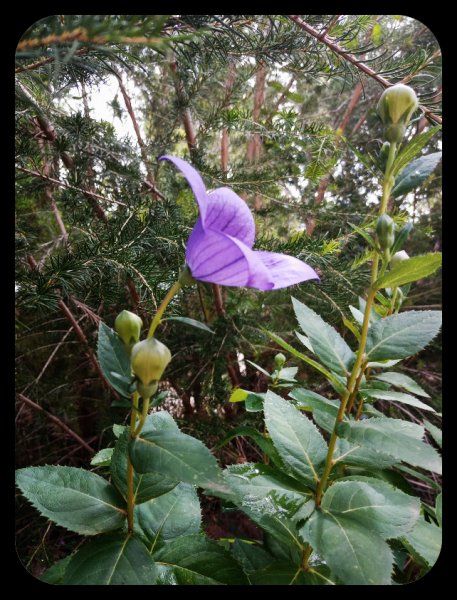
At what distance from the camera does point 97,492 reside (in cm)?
34

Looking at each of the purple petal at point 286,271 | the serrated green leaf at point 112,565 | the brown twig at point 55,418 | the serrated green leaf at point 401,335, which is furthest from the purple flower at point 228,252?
the brown twig at point 55,418

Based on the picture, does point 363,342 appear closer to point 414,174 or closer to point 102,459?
point 414,174

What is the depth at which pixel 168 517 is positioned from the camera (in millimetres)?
376

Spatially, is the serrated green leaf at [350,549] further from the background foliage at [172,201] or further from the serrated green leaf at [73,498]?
the background foliage at [172,201]

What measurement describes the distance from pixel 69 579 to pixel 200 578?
0.32 feet

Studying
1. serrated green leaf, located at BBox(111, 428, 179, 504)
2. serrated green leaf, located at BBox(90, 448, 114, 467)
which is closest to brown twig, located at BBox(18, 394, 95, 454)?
serrated green leaf, located at BBox(90, 448, 114, 467)

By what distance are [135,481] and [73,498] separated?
0.15ft

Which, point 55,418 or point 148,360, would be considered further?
point 55,418

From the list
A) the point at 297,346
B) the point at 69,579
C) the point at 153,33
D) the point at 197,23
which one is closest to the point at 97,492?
the point at 69,579

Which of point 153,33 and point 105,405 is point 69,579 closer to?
point 153,33

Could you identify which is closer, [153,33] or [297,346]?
[153,33]

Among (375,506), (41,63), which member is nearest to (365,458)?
(375,506)
